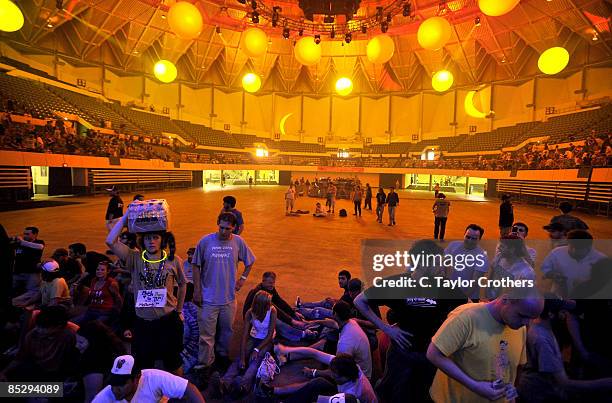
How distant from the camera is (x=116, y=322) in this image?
4.15m

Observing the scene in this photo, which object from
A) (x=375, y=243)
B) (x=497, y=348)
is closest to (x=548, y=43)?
(x=375, y=243)

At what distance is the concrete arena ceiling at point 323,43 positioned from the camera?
25.0m

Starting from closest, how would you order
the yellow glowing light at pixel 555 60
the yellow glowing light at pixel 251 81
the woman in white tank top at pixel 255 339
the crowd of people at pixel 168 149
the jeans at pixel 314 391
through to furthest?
1. the jeans at pixel 314 391
2. the woman in white tank top at pixel 255 339
3. the yellow glowing light at pixel 555 60
4. the yellow glowing light at pixel 251 81
5. the crowd of people at pixel 168 149

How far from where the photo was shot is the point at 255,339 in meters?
3.73

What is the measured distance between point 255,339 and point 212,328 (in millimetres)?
503

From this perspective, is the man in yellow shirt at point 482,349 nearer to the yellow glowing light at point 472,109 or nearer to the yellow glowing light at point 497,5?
the yellow glowing light at point 497,5

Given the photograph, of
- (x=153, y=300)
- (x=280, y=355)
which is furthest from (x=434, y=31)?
(x=153, y=300)

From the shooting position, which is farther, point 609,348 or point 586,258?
point 586,258

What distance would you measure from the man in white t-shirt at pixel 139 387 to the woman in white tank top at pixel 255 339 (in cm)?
122

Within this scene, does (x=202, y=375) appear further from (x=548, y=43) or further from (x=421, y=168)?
(x=548, y=43)

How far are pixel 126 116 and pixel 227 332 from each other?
32.5 metres

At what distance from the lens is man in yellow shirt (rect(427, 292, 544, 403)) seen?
1842 mm

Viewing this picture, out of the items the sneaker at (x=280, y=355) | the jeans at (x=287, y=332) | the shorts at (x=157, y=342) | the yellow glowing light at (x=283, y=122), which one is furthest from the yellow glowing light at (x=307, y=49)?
the yellow glowing light at (x=283, y=122)

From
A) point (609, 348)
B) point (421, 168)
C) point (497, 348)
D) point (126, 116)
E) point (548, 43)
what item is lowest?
point (609, 348)
